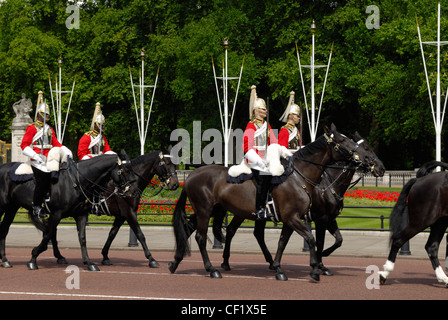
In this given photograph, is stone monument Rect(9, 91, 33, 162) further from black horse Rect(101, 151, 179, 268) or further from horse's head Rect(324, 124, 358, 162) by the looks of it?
horse's head Rect(324, 124, 358, 162)

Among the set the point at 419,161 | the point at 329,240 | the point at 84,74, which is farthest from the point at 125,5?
the point at 329,240

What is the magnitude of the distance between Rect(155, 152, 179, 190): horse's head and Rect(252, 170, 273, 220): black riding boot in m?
3.12

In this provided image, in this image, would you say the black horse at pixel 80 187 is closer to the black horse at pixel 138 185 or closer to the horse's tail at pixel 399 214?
the black horse at pixel 138 185

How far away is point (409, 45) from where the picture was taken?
44.0 m

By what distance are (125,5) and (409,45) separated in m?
22.9

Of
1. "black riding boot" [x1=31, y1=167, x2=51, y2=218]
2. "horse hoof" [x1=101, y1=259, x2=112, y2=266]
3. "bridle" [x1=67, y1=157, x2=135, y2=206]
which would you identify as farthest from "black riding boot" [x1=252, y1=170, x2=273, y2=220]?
"black riding boot" [x1=31, y1=167, x2=51, y2=218]

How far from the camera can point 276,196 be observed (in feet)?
41.5

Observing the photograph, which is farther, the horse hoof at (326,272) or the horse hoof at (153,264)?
the horse hoof at (153,264)

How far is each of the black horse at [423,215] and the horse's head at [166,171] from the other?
5.19 metres

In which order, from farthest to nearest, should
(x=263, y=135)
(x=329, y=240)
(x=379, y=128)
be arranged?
(x=379, y=128), (x=329, y=240), (x=263, y=135)

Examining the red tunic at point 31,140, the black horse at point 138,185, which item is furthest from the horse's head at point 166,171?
the red tunic at point 31,140

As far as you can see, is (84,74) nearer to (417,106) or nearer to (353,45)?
(353,45)

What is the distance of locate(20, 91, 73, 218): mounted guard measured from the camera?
46.6 ft

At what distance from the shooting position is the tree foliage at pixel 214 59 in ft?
150
